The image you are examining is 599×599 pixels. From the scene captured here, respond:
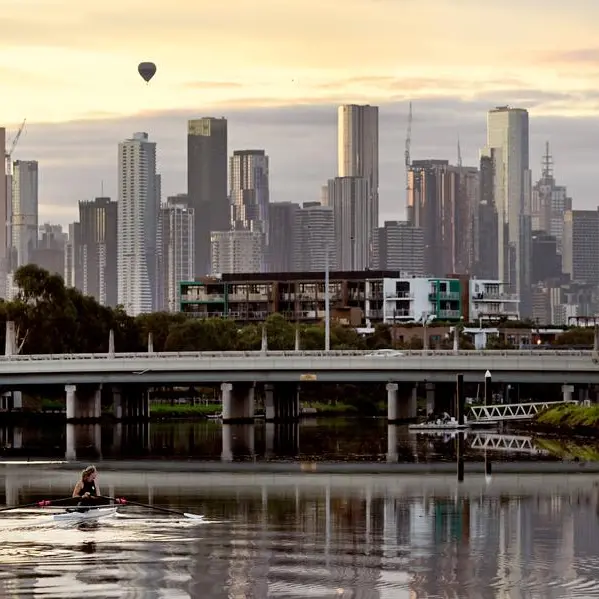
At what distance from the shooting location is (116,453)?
98.8m

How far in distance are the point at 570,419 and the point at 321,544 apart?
233 ft

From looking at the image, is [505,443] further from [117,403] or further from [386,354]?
[117,403]

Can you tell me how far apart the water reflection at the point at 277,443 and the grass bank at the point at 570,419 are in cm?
460

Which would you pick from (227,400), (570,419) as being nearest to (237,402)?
(227,400)

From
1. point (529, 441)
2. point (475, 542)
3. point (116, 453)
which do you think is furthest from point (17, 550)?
point (529, 441)

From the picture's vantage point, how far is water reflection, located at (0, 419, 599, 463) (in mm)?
94750

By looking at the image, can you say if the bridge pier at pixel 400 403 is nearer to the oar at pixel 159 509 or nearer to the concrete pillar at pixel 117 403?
the concrete pillar at pixel 117 403

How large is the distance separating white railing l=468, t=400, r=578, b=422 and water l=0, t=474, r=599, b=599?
59.0 metres

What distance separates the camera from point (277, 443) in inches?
4291

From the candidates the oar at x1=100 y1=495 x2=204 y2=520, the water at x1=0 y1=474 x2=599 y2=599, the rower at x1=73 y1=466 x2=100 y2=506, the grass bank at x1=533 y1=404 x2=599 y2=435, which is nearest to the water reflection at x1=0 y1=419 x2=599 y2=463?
the grass bank at x1=533 y1=404 x2=599 y2=435

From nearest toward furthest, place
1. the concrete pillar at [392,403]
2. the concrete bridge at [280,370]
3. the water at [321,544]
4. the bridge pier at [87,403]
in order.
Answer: the water at [321,544]
the concrete bridge at [280,370]
the concrete pillar at [392,403]
the bridge pier at [87,403]

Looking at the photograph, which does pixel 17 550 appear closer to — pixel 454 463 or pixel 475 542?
pixel 475 542

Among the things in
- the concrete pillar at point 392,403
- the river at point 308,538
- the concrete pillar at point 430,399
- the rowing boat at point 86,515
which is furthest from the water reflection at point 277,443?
the rowing boat at point 86,515

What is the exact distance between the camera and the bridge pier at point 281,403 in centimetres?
14750
